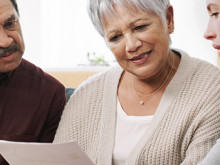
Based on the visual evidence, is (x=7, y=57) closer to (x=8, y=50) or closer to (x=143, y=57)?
(x=8, y=50)

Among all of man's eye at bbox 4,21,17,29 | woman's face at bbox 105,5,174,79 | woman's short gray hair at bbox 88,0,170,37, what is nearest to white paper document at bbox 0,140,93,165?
woman's face at bbox 105,5,174,79

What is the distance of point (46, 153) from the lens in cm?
109

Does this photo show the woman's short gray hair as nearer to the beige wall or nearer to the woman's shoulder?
the woman's shoulder

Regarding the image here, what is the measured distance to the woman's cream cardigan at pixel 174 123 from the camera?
1.20 meters

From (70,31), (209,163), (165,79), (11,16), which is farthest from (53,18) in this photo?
(209,163)

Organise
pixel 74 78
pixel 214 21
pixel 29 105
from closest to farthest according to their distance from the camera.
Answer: pixel 214 21 → pixel 29 105 → pixel 74 78

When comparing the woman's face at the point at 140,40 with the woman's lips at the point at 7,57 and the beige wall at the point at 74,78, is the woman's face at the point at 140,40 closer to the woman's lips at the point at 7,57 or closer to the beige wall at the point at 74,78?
the woman's lips at the point at 7,57

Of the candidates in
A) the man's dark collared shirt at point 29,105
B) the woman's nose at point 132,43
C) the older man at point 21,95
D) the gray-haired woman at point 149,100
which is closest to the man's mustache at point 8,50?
the older man at point 21,95

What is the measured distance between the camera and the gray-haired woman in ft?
4.07

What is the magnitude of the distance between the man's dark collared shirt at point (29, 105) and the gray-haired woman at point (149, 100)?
26 cm

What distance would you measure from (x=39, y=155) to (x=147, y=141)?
42 cm

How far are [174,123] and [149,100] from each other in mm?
185

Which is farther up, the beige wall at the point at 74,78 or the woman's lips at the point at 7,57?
the woman's lips at the point at 7,57

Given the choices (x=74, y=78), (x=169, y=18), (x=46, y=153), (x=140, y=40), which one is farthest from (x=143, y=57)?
(x=74, y=78)
